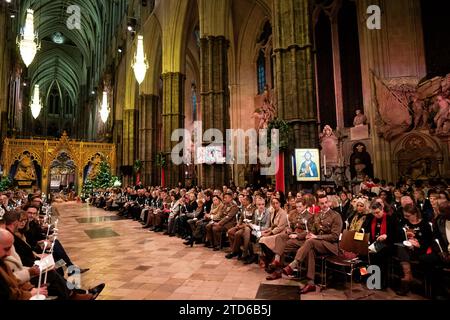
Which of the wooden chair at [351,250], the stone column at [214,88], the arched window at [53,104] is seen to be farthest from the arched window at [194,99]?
the arched window at [53,104]

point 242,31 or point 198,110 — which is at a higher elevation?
point 242,31

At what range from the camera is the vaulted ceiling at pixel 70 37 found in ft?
101

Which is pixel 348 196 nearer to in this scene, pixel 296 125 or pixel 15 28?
pixel 296 125

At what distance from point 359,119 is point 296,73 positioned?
7.22m

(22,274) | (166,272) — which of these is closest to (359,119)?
(166,272)

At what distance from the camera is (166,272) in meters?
4.51

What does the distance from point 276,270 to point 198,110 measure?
23.8 m

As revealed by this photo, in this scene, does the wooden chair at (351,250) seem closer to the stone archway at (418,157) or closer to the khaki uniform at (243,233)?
the khaki uniform at (243,233)

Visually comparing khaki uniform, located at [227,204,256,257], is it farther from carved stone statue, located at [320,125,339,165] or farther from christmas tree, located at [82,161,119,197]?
christmas tree, located at [82,161,119,197]

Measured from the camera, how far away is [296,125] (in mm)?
9469

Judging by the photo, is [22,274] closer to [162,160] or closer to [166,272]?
[166,272]

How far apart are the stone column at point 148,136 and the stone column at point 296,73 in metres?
13.2

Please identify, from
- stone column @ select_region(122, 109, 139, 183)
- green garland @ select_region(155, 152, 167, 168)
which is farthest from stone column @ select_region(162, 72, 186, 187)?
stone column @ select_region(122, 109, 139, 183)
